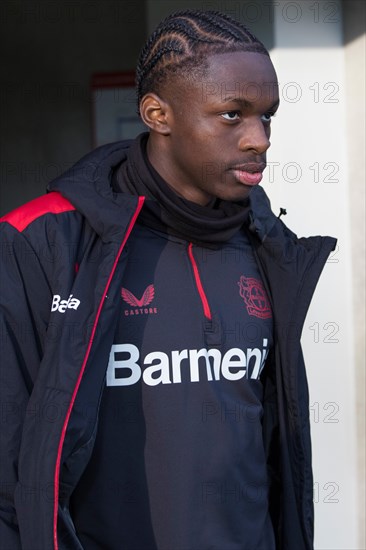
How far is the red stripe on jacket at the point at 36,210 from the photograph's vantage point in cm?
180

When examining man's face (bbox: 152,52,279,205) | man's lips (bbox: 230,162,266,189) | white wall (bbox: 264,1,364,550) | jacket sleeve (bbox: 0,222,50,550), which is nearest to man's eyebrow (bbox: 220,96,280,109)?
man's face (bbox: 152,52,279,205)

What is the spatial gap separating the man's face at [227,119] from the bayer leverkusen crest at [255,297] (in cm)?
21

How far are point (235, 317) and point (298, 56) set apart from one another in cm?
129

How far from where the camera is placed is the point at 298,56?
295 cm

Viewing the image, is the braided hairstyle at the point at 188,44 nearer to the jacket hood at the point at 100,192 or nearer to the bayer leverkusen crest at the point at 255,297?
the jacket hood at the point at 100,192

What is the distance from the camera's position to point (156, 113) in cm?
197

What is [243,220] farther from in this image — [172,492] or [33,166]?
[33,166]

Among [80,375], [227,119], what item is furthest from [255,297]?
[80,375]

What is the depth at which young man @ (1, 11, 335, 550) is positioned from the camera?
5.59 feet

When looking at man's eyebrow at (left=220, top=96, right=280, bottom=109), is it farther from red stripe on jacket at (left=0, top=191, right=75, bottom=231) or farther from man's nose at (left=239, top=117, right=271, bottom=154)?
red stripe on jacket at (left=0, top=191, right=75, bottom=231)

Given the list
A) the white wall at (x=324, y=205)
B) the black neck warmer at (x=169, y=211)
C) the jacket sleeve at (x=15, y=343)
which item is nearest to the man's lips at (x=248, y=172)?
the black neck warmer at (x=169, y=211)

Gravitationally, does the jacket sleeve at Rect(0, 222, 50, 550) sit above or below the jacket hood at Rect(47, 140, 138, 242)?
below

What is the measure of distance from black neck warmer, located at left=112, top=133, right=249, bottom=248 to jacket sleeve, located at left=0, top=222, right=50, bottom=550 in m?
0.30

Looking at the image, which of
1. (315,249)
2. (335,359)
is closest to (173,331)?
(315,249)
